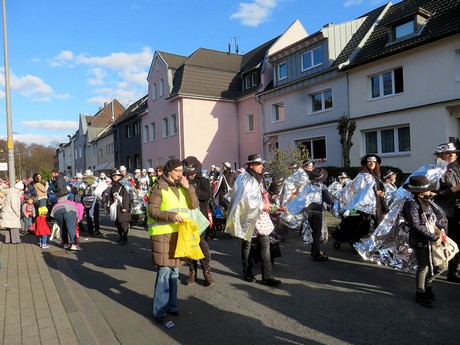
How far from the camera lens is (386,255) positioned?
5.53m

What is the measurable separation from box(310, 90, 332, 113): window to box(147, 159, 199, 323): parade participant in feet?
58.3

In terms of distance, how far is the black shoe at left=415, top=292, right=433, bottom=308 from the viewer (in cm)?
449

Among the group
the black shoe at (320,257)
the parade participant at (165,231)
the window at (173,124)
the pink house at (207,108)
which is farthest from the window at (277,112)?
the parade participant at (165,231)

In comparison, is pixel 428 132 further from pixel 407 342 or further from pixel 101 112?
pixel 101 112

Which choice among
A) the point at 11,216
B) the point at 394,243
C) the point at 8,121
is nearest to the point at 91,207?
the point at 11,216

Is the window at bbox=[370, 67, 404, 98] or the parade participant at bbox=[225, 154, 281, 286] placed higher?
the window at bbox=[370, 67, 404, 98]

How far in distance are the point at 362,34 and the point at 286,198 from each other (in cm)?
1670

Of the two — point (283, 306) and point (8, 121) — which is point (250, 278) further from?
point (8, 121)

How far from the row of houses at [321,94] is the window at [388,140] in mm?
47

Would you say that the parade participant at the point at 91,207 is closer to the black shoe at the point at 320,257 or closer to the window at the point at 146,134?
the black shoe at the point at 320,257

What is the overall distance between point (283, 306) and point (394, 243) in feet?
6.76

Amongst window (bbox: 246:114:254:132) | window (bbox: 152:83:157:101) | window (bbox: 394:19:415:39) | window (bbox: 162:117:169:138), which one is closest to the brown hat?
window (bbox: 394:19:415:39)

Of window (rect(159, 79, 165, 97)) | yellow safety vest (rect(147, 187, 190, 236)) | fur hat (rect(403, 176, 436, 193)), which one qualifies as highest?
window (rect(159, 79, 165, 97))

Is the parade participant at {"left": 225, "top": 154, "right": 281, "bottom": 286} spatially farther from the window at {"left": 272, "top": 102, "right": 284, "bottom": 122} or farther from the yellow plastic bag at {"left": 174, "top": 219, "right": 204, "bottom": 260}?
the window at {"left": 272, "top": 102, "right": 284, "bottom": 122}
